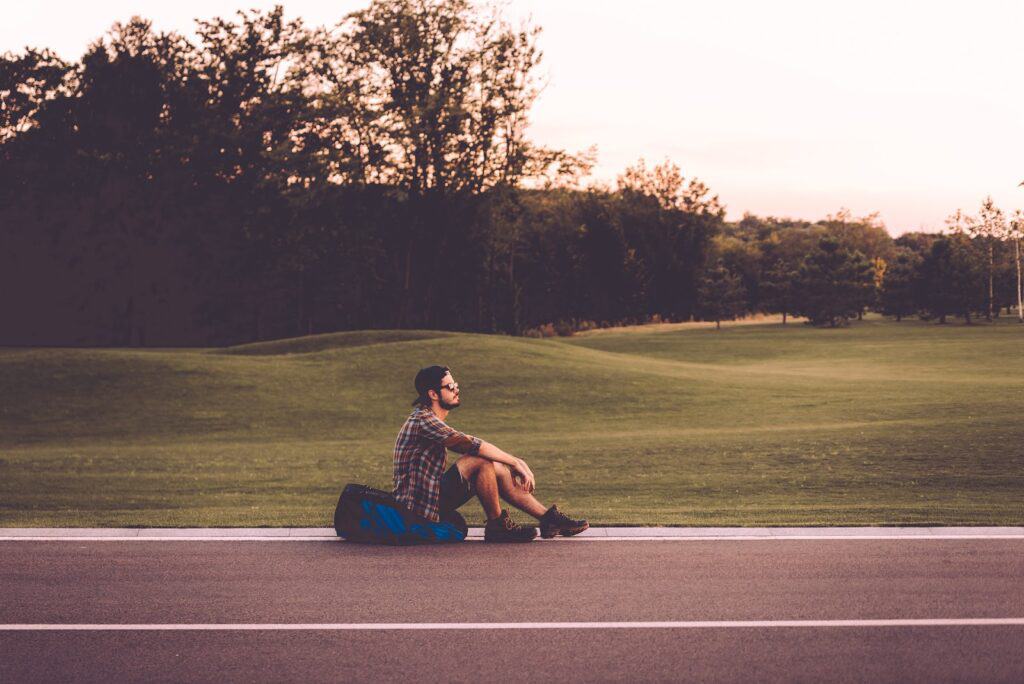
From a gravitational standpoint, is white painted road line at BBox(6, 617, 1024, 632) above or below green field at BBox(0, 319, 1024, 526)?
above

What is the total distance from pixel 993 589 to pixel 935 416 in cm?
1574

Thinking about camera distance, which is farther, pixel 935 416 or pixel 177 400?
pixel 177 400

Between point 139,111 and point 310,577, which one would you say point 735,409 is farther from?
point 139,111

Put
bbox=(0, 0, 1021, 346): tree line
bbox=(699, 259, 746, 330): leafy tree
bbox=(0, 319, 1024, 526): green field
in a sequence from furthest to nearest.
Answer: bbox=(699, 259, 746, 330): leafy tree < bbox=(0, 0, 1021, 346): tree line < bbox=(0, 319, 1024, 526): green field

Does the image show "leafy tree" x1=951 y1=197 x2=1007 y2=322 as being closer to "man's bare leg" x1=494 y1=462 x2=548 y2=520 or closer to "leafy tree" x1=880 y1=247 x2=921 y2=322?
"leafy tree" x1=880 y1=247 x2=921 y2=322

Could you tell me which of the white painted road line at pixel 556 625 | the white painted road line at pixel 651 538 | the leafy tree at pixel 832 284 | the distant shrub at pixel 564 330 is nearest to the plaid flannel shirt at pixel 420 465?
the white painted road line at pixel 651 538

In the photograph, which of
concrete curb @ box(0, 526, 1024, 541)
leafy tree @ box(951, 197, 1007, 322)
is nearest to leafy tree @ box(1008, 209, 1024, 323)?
leafy tree @ box(951, 197, 1007, 322)

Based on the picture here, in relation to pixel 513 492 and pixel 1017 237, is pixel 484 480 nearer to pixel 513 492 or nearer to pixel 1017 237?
pixel 513 492

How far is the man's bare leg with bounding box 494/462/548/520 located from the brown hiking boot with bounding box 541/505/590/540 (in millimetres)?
80

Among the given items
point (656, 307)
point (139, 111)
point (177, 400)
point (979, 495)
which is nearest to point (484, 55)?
point (139, 111)

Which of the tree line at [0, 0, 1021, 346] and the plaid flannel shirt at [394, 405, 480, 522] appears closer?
the plaid flannel shirt at [394, 405, 480, 522]

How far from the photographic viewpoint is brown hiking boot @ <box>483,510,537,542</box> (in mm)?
10055

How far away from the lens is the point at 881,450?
685 inches

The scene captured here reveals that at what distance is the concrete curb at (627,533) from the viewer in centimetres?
1029
